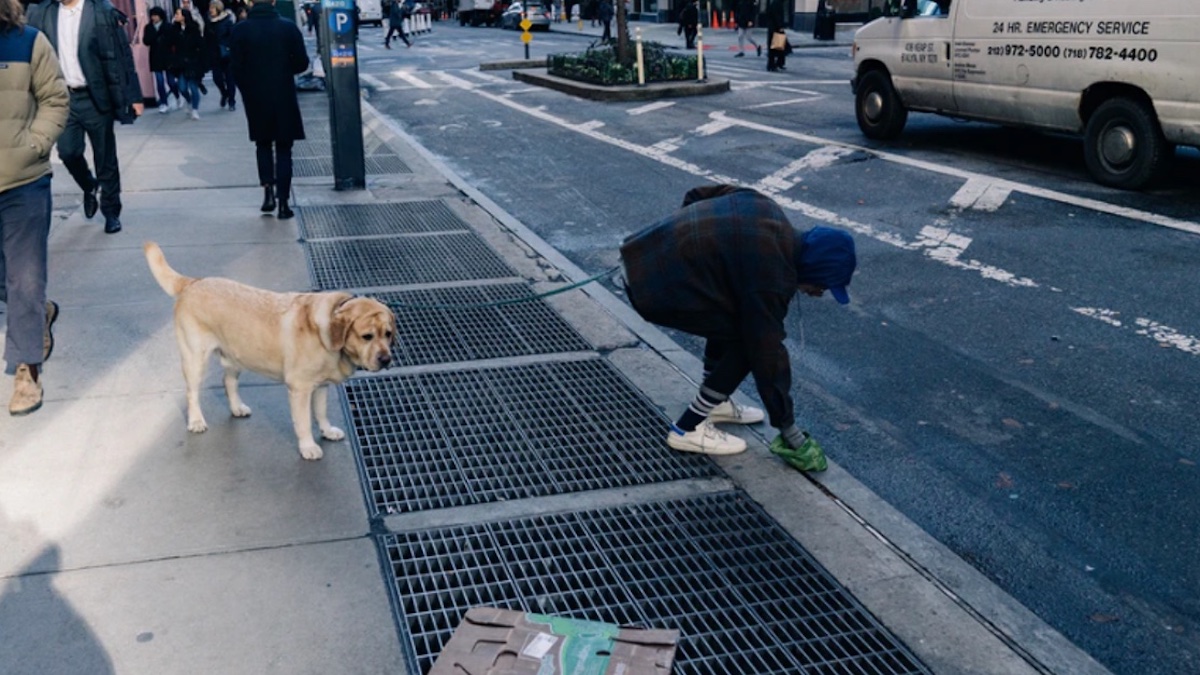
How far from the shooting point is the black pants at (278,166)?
9953 millimetres

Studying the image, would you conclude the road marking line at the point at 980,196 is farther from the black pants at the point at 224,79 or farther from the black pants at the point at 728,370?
the black pants at the point at 224,79

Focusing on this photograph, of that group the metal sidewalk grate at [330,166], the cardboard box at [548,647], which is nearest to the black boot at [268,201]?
the metal sidewalk grate at [330,166]

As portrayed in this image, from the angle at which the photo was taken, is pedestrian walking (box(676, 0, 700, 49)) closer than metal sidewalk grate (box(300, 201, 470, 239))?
No

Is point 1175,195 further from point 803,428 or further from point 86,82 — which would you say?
point 86,82

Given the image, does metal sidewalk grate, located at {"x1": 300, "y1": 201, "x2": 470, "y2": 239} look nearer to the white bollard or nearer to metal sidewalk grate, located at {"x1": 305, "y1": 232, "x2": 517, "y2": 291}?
metal sidewalk grate, located at {"x1": 305, "y1": 232, "x2": 517, "y2": 291}

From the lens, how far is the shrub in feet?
70.2

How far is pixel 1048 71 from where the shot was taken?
11602mm

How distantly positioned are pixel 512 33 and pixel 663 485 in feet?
168

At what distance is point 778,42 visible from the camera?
82.7 feet

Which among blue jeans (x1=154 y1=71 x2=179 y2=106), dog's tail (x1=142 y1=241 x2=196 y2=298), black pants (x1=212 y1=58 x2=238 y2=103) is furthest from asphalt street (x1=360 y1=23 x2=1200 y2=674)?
blue jeans (x1=154 y1=71 x2=179 y2=106)

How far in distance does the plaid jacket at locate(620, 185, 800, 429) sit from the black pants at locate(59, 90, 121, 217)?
594 centimetres

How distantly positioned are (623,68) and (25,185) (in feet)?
55.9

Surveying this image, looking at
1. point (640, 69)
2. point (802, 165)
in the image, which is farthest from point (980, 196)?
point (640, 69)

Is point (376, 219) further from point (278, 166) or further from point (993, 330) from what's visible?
point (993, 330)
